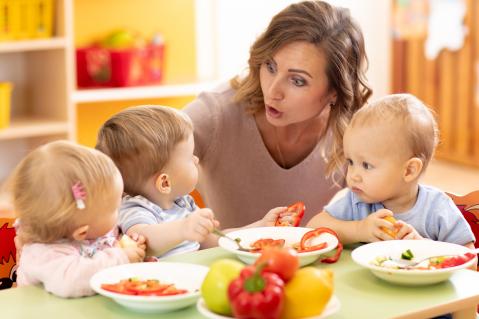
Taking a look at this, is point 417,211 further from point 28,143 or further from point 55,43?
point 28,143

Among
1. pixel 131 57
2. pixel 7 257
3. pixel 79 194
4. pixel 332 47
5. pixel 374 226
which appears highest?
pixel 332 47

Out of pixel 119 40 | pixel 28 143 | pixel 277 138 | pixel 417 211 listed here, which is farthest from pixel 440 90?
pixel 417 211

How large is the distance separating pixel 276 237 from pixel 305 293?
500 mm

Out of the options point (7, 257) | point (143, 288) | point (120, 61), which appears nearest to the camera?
point (143, 288)

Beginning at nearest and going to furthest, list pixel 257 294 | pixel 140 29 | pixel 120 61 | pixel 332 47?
pixel 257 294
pixel 332 47
pixel 120 61
pixel 140 29

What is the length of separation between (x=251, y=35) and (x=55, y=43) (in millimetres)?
1177

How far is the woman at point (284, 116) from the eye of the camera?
224 cm

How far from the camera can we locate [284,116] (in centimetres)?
228

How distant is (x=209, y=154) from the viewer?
2.46 meters

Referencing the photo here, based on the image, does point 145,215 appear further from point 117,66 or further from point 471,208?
point 117,66

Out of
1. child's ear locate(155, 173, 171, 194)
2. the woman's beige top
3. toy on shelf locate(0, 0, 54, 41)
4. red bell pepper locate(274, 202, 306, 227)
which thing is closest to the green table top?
red bell pepper locate(274, 202, 306, 227)

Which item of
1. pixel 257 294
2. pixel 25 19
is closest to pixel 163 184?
pixel 257 294

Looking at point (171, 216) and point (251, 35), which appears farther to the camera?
point (251, 35)

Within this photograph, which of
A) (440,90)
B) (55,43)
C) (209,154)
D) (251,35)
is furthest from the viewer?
(440,90)
